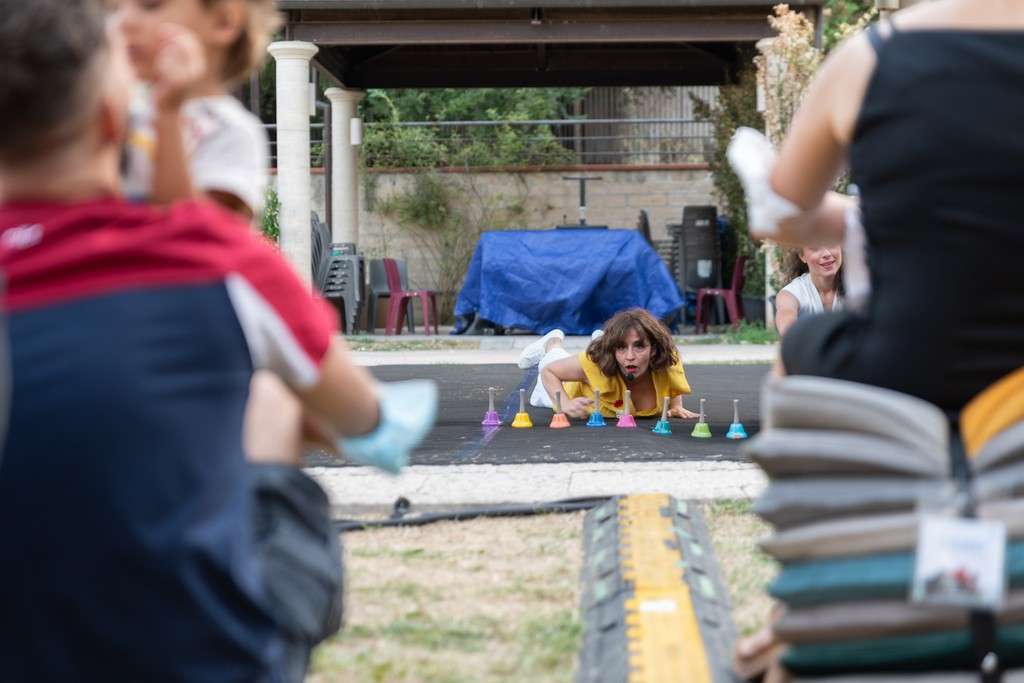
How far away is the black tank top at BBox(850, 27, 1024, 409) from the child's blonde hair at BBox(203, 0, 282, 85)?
3.07 feet

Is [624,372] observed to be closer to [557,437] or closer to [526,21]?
[557,437]

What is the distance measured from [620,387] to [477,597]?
13.9 ft

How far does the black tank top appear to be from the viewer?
2.12 meters

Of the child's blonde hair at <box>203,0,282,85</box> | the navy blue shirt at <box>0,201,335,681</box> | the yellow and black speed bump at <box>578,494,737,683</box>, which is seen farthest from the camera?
the yellow and black speed bump at <box>578,494,737,683</box>

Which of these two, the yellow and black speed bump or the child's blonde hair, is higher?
the child's blonde hair

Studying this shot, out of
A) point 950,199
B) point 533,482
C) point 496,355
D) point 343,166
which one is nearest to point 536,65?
point 343,166

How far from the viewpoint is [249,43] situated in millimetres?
2248

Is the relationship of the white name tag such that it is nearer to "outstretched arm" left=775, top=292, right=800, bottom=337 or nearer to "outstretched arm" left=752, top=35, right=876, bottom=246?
"outstretched arm" left=752, top=35, right=876, bottom=246

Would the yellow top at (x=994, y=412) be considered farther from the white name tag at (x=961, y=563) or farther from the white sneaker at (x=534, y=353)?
the white sneaker at (x=534, y=353)

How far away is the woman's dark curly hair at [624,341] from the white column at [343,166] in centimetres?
1253

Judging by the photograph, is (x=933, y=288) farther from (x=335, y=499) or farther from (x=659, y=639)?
(x=335, y=499)

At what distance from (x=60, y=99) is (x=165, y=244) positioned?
21 cm

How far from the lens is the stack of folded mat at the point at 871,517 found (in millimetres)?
2117

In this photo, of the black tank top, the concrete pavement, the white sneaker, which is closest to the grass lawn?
the black tank top
